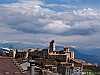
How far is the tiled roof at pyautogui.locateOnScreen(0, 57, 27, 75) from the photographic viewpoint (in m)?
15.9

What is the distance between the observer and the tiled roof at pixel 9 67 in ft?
52.2

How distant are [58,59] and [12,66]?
414ft

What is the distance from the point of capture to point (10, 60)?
1766 centimetres

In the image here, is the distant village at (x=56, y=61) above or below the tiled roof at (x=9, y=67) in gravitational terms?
below

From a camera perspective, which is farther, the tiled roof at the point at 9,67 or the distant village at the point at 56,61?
the distant village at the point at 56,61

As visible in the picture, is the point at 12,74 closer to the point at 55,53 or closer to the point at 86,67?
the point at 86,67

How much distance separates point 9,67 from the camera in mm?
16625

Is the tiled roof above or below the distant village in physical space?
above

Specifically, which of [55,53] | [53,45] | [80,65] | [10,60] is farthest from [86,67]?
[10,60]

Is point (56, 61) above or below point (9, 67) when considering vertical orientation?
below

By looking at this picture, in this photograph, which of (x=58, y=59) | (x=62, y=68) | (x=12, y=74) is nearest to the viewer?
(x=12, y=74)

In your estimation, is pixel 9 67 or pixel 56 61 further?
pixel 56 61

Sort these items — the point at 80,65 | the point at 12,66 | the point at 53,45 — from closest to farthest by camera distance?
the point at 12,66 → the point at 80,65 → the point at 53,45

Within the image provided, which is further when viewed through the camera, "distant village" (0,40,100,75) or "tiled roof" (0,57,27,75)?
"distant village" (0,40,100,75)
